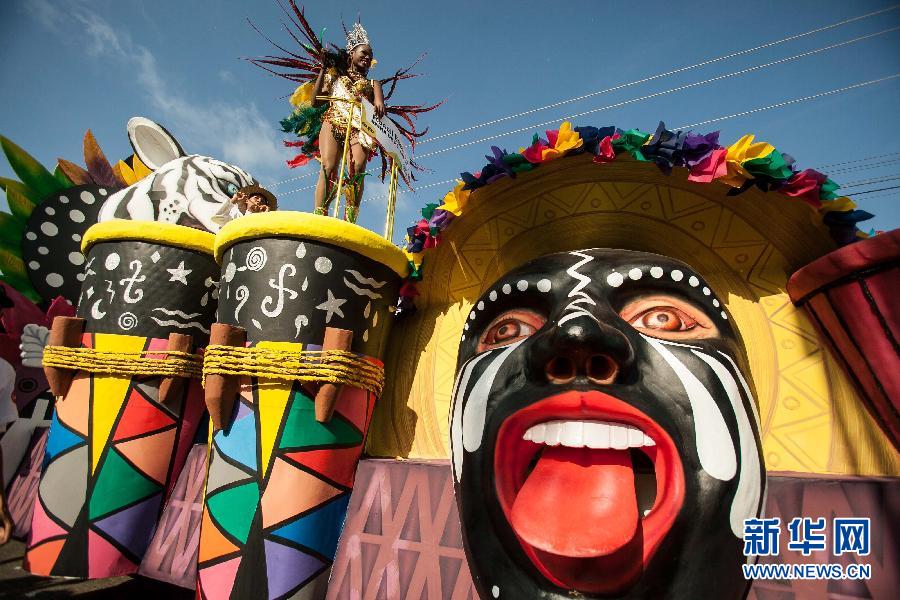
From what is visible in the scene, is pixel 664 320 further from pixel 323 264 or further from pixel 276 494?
pixel 276 494

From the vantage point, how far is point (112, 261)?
2.67 metres

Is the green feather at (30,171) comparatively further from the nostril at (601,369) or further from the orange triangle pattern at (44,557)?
the nostril at (601,369)

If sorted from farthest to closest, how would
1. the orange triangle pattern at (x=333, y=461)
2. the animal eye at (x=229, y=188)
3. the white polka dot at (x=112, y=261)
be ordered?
the animal eye at (x=229, y=188)
the white polka dot at (x=112, y=261)
the orange triangle pattern at (x=333, y=461)

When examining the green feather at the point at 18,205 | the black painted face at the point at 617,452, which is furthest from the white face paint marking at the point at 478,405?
the green feather at the point at 18,205

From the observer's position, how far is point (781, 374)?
5.75 ft

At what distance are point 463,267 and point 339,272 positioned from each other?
0.52 metres

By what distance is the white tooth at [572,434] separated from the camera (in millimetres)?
1209

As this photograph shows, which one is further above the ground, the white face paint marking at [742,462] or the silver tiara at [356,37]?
the silver tiara at [356,37]

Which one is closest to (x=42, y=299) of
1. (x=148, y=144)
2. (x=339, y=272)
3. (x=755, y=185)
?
(x=148, y=144)

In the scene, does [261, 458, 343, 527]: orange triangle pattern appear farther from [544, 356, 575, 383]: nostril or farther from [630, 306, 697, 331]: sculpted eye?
[630, 306, 697, 331]: sculpted eye

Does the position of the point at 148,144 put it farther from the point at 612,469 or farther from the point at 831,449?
the point at 831,449

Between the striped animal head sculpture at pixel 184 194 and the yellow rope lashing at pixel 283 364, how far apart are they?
4.82 ft

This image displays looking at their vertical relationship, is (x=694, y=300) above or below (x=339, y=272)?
below

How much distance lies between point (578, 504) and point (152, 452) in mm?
2291
